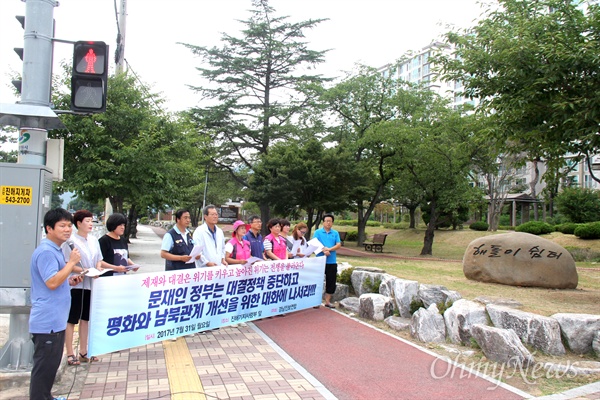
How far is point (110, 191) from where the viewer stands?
16.9 meters

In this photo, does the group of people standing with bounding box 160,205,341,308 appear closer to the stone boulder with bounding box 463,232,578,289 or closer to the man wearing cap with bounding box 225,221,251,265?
the man wearing cap with bounding box 225,221,251,265

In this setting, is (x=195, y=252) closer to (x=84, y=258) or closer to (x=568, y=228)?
(x=84, y=258)

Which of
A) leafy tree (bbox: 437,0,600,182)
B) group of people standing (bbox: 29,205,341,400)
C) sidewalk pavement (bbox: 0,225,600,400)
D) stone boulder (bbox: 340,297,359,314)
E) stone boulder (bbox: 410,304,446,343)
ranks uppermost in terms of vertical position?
leafy tree (bbox: 437,0,600,182)

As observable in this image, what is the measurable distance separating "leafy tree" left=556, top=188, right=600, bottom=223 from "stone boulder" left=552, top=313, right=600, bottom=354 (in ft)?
101

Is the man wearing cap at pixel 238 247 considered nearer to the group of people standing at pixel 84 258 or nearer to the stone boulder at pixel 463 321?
the group of people standing at pixel 84 258

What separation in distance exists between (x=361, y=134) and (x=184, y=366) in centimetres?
2392

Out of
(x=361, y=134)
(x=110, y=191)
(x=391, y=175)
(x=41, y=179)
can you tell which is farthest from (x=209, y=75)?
(x=41, y=179)

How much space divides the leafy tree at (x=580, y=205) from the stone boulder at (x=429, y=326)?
102ft

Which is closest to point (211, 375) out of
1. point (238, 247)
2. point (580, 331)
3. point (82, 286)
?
point (82, 286)

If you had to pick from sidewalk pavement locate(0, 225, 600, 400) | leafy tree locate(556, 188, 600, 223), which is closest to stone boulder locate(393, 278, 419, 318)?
sidewalk pavement locate(0, 225, 600, 400)

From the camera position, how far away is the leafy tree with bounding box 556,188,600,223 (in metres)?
33.1

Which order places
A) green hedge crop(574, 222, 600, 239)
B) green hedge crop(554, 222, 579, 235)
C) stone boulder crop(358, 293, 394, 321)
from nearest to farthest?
stone boulder crop(358, 293, 394, 321)
green hedge crop(574, 222, 600, 239)
green hedge crop(554, 222, 579, 235)

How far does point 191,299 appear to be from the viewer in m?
6.71

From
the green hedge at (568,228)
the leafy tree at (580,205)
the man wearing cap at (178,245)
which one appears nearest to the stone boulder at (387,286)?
the man wearing cap at (178,245)
